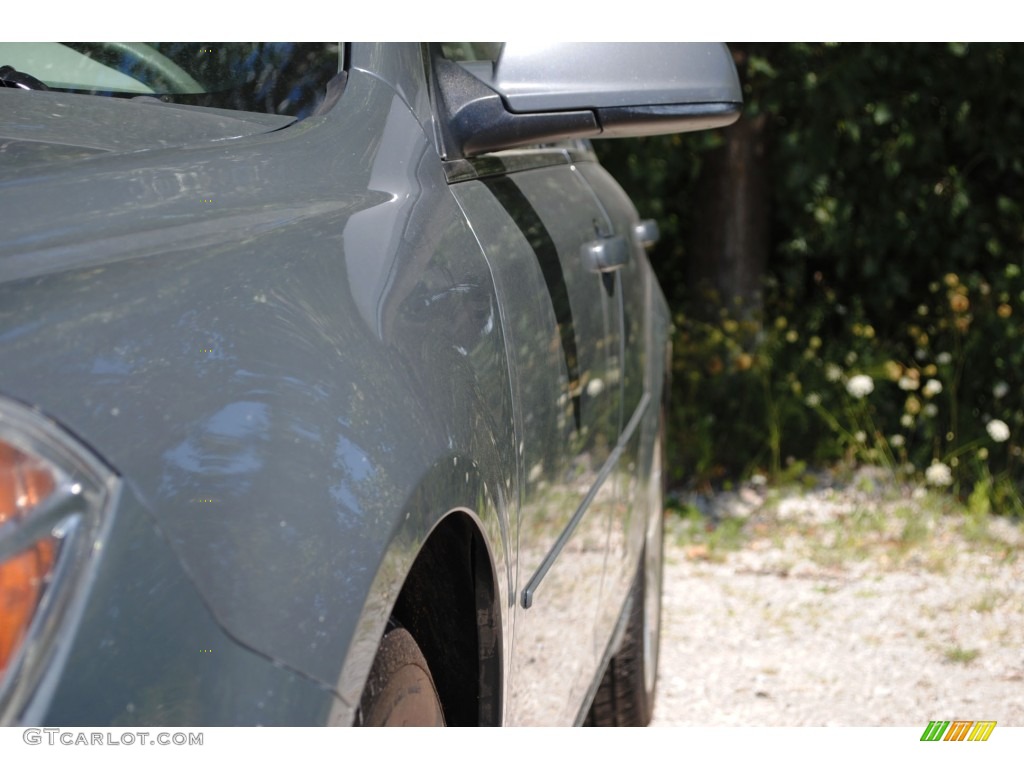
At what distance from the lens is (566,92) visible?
6.49 feet

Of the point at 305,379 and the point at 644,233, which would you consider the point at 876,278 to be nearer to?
the point at 644,233

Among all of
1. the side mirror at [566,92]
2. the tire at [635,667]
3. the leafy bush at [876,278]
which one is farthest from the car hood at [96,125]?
the leafy bush at [876,278]

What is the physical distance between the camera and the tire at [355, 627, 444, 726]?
1196mm

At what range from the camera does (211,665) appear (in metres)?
0.97

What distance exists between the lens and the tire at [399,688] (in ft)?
3.92

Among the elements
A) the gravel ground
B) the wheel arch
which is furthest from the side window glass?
the gravel ground

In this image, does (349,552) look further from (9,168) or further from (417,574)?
(9,168)

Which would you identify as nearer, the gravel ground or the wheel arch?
the wheel arch

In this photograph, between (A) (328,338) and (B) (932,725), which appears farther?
(B) (932,725)

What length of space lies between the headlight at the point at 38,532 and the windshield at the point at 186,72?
943 millimetres
